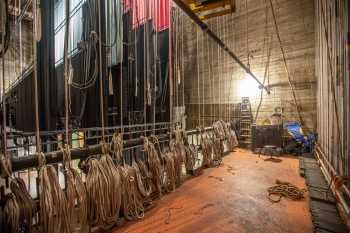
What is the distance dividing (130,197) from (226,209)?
0.94 m

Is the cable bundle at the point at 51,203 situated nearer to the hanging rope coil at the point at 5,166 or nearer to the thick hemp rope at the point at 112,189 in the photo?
the hanging rope coil at the point at 5,166

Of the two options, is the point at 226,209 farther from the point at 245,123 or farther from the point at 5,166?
the point at 245,123

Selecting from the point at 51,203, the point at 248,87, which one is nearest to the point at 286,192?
the point at 51,203

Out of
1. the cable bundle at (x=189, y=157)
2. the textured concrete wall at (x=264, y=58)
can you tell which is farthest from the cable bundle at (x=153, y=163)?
the textured concrete wall at (x=264, y=58)

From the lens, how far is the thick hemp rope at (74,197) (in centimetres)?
126

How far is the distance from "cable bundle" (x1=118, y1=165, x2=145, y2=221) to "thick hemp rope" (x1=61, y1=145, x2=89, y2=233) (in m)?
0.34

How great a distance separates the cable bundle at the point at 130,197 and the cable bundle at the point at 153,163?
228 millimetres

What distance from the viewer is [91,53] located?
457 cm

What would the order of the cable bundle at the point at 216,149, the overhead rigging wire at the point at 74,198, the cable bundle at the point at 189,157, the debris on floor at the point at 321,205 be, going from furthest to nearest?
1. the cable bundle at the point at 216,149
2. the cable bundle at the point at 189,157
3. the debris on floor at the point at 321,205
4. the overhead rigging wire at the point at 74,198

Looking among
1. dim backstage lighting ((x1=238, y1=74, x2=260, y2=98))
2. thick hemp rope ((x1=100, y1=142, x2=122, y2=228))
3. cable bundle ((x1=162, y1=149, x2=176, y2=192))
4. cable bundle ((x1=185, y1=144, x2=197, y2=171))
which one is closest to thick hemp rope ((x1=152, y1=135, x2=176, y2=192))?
cable bundle ((x1=162, y1=149, x2=176, y2=192))

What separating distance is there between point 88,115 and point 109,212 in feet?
12.6

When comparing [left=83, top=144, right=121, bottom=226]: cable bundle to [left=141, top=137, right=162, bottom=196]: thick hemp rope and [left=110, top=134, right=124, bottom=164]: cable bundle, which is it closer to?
[left=110, top=134, right=124, bottom=164]: cable bundle

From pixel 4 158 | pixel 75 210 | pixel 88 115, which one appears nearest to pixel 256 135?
pixel 88 115

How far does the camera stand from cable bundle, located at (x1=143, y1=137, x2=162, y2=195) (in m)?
1.95
